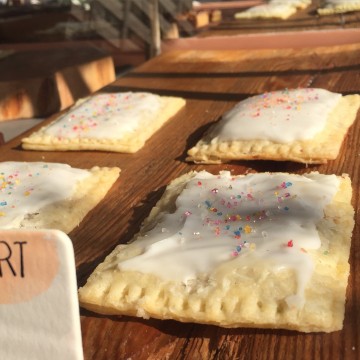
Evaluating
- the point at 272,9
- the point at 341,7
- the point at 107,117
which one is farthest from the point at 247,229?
the point at 272,9

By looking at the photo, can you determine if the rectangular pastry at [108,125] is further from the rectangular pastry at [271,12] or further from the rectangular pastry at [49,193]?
the rectangular pastry at [271,12]

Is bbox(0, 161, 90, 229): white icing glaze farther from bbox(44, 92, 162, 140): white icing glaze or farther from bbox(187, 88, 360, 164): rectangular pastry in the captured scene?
bbox(187, 88, 360, 164): rectangular pastry

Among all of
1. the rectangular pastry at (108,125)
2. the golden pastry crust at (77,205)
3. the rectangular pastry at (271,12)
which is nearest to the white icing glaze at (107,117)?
the rectangular pastry at (108,125)

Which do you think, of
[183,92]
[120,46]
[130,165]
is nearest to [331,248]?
[130,165]

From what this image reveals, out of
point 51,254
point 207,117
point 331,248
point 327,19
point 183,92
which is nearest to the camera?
point 51,254

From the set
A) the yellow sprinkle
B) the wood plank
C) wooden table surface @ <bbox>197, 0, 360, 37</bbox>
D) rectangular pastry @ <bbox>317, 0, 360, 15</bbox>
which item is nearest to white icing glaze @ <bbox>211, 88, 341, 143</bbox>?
the yellow sprinkle

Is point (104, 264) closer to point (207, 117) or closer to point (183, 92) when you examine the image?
point (207, 117)
